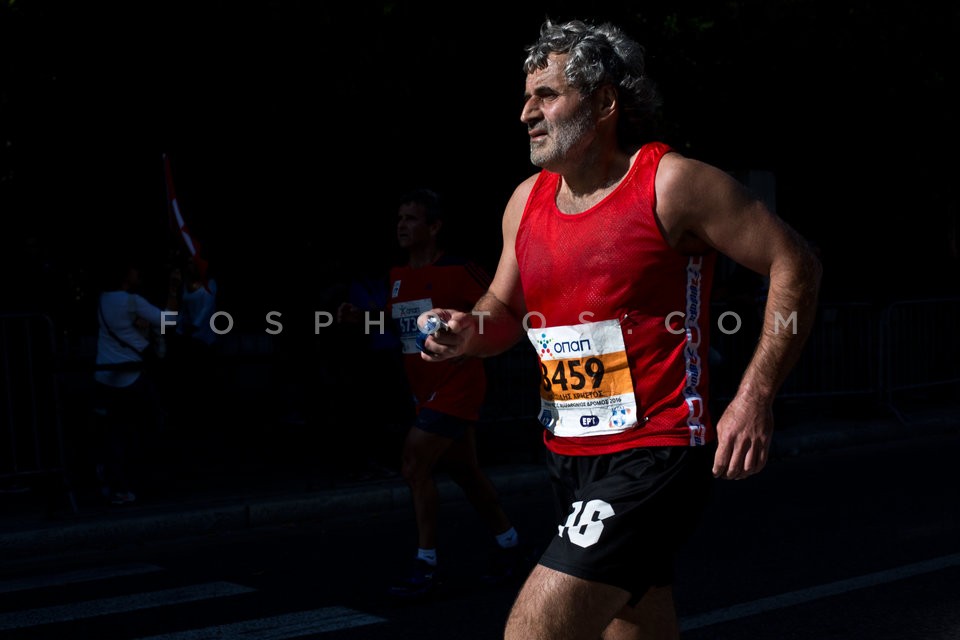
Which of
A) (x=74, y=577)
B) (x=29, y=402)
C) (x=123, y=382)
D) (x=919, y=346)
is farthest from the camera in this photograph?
(x=919, y=346)

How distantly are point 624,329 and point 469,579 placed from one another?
10.4 feet

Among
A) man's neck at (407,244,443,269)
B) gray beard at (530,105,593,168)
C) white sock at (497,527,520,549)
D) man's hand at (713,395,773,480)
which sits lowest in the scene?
white sock at (497,527,520,549)

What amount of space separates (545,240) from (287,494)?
5218 millimetres

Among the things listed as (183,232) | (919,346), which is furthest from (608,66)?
(919,346)

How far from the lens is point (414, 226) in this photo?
5762 millimetres

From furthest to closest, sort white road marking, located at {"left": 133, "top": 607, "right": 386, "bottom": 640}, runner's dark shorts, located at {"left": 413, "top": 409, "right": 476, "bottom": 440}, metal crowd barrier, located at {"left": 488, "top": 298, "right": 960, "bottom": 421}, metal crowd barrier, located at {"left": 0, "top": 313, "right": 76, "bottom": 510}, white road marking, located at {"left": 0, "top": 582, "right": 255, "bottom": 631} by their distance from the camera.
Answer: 1. metal crowd barrier, located at {"left": 488, "top": 298, "right": 960, "bottom": 421}
2. metal crowd barrier, located at {"left": 0, "top": 313, "right": 76, "bottom": 510}
3. runner's dark shorts, located at {"left": 413, "top": 409, "right": 476, "bottom": 440}
4. white road marking, located at {"left": 0, "top": 582, "right": 255, "bottom": 631}
5. white road marking, located at {"left": 133, "top": 607, "right": 386, "bottom": 640}

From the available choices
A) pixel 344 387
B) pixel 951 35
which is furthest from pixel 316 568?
pixel 951 35

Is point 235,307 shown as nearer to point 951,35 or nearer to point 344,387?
point 344,387

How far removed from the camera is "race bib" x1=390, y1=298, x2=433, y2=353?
18.9 ft

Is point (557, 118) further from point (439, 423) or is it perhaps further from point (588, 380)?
point (439, 423)

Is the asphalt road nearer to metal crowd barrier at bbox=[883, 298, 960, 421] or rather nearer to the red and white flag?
the red and white flag

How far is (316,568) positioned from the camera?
6.25 meters

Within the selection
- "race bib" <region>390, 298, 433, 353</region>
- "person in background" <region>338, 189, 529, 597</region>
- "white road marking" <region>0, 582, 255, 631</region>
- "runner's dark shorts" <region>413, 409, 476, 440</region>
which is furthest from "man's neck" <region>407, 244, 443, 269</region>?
"white road marking" <region>0, 582, 255, 631</region>

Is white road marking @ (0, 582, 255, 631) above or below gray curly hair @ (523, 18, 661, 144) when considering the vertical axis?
below
